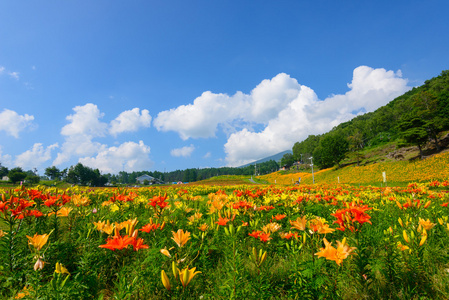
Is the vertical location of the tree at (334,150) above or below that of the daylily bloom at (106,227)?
above

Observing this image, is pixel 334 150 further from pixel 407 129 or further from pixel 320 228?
pixel 320 228

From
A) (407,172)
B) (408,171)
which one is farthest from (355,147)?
(407,172)

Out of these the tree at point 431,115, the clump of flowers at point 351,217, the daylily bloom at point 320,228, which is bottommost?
the daylily bloom at point 320,228

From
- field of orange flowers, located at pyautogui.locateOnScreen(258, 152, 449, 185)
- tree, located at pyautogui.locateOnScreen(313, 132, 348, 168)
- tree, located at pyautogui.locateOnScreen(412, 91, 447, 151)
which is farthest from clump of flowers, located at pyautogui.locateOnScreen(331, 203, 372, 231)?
tree, located at pyautogui.locateOnScreen(313, 132, 348, 168)

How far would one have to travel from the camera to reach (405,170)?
2077cm

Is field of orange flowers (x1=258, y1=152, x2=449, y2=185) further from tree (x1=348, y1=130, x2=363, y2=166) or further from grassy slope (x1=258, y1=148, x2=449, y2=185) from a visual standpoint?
tree (x1=348, y1=130, x2=363, y2=166)

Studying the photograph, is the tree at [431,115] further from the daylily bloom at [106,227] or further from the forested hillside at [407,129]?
the daylily bloom at [106,227]

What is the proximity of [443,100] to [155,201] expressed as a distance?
5458 cm

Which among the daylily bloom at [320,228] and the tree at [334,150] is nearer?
the daylily bloom at [320,228]

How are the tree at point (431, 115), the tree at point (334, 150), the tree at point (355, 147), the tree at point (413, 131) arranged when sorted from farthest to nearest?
the tree at point (334, 150)
the tree at point (355, 147)
the tree at point (431, 115)
the tree at point (413, 131)

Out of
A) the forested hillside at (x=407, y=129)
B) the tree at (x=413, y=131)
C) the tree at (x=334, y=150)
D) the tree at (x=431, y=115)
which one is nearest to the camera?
the tree at (x=413, y=131)

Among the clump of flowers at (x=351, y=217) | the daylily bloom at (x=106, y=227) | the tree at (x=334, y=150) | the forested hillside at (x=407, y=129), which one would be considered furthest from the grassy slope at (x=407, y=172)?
the daylily bloom at (x=106, y=227)

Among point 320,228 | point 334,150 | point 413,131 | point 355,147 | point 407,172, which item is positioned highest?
point 413,131

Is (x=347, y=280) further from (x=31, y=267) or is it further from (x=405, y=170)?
(x=405, y=170)
